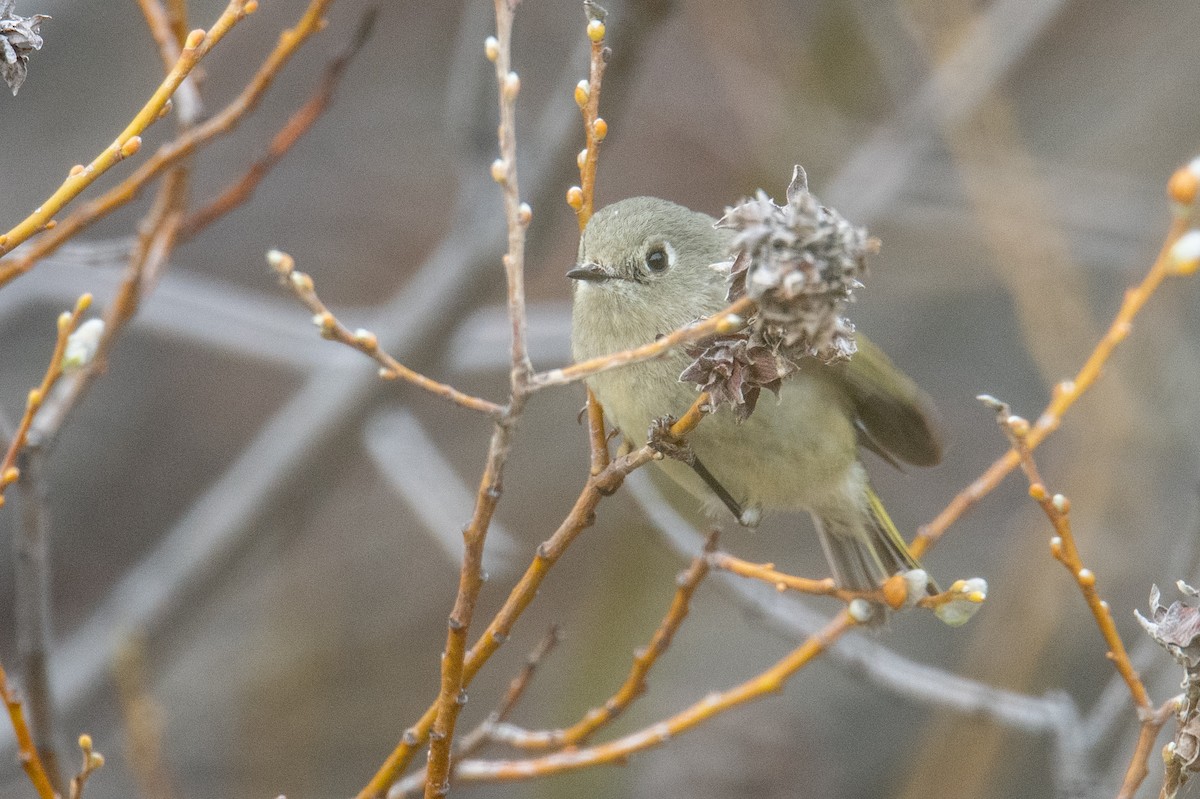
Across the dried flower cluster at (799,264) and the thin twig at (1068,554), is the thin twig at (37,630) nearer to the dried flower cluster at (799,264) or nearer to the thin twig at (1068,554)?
the dried flower cluster at (799,264)

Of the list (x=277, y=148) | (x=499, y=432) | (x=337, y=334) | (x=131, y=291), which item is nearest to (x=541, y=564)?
(x=499, y=432)

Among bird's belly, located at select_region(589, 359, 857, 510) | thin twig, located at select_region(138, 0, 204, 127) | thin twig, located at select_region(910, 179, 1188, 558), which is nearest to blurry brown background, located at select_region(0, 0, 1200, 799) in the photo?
bird's belly, located at select_region(589, 359, 857, 510)

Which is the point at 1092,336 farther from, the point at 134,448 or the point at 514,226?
the point at 134,448

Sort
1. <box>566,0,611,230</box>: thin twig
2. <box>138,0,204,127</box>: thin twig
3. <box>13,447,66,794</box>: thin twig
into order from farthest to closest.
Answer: <box>138,0,204,127</box>: thin twig → <box>13,447,66,794</box>: thin twig → <box>566,0,611,230</box>: thin twig

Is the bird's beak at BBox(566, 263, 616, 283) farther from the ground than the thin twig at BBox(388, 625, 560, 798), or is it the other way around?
the bird's beak at BBox(566, 263, 616, 283)

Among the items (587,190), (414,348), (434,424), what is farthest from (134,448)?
(587,190)

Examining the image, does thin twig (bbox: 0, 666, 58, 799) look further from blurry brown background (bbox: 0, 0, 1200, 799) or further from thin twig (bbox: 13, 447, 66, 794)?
blurry brown background (bbox: 0, 0, 1200, 799)

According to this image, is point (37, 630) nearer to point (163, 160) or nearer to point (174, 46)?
point (163, 160)
